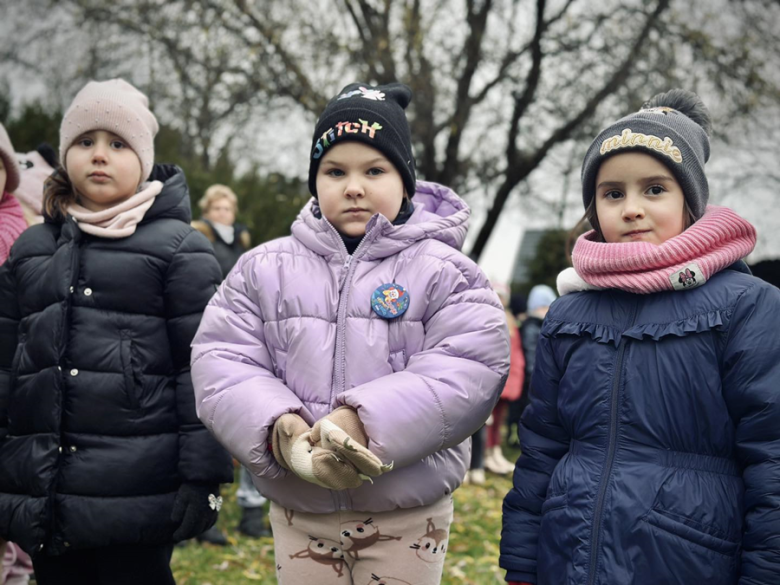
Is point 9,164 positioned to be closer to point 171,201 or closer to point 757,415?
point 171,201

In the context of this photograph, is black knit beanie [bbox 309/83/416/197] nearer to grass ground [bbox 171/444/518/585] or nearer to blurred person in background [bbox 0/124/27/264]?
blurred person in background [bbox 0/124/27/264]

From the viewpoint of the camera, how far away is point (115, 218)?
120 inches

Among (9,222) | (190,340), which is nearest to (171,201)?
(190,340)

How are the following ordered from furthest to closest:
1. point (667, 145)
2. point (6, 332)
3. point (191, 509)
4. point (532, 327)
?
point (532, 327)
point (6, 332)
point (191, 509)
point (667, 145)

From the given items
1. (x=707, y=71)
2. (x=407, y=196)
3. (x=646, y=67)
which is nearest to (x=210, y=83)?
(x=646, y=67)

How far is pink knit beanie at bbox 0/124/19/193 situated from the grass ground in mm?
2426

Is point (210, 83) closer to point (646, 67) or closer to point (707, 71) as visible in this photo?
point (646, 67)

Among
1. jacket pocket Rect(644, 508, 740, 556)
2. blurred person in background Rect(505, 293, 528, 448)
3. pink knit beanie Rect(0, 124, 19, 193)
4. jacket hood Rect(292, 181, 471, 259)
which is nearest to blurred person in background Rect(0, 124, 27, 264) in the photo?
pink knit beanie Rect(0, 124, 19, 193)

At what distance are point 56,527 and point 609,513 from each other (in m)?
1.90

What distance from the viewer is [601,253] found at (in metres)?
2.33

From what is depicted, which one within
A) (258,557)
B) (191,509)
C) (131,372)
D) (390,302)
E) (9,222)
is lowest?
(258,557)

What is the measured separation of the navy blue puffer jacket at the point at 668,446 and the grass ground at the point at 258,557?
289cm

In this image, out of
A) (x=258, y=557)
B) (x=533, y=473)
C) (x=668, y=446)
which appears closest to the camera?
(x=668, y=446)

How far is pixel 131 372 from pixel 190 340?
23 cm
